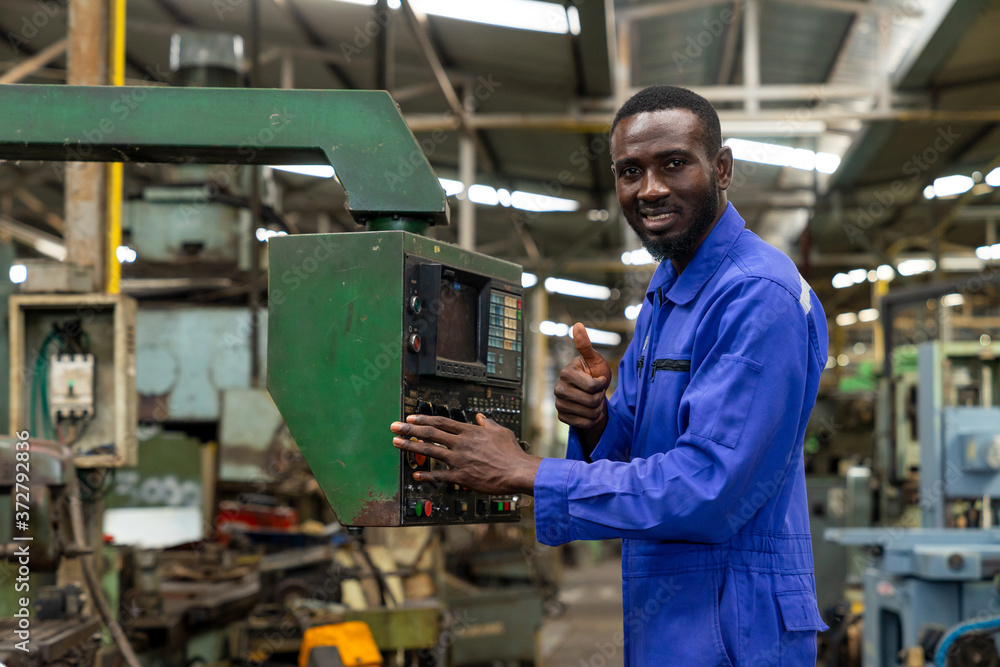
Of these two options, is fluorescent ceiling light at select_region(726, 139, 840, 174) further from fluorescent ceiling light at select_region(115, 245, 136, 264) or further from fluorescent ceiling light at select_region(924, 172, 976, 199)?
fluorescent ceiling light at select_region(115, 245, 136, 264)

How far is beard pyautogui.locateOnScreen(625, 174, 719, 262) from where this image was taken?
1492mm

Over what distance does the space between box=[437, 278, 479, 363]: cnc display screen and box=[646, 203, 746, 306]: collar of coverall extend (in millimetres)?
345

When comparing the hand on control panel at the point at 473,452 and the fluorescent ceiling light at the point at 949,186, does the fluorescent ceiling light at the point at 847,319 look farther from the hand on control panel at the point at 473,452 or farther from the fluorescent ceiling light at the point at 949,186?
the hand on control panel at the point at 473,452

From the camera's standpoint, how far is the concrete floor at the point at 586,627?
6.45 m

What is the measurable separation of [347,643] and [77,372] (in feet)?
4.57

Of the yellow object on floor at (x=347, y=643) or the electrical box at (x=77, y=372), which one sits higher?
the electrical box at (x=77, y=372)

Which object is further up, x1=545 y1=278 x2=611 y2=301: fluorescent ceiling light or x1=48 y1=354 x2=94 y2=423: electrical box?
x1=545 y1=278 x2=611 y2=301: fluorescent ceiling light

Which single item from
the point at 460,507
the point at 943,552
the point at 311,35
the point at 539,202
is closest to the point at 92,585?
the point at 460,507

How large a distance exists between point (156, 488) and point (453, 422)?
423 cm

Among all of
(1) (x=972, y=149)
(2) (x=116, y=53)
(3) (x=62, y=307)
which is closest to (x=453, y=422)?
(3) (x=62, y=307)

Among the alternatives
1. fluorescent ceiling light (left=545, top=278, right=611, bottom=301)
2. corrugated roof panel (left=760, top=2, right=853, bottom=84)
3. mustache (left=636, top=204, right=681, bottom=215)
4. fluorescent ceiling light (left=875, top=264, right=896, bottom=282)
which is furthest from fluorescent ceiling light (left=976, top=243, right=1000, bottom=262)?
mustache (left=636, top=204, right=681, bottom=215)

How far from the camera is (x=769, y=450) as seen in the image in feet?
4.48

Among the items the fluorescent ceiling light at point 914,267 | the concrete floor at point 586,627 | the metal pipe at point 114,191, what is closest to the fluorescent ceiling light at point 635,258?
the fluorescent ceiling light at point 914,267

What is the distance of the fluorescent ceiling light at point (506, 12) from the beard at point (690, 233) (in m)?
4.34
